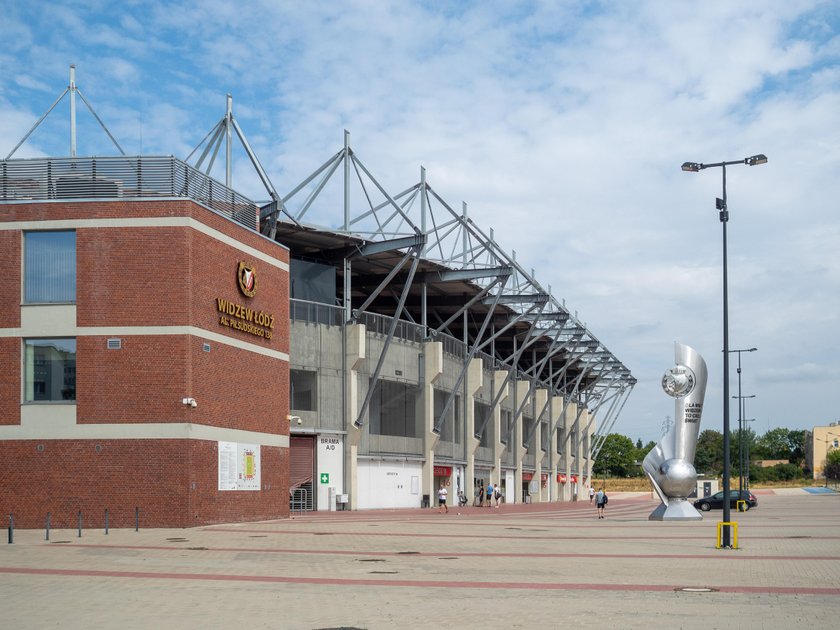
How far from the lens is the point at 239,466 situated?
125ft

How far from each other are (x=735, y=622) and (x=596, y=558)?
1049cm

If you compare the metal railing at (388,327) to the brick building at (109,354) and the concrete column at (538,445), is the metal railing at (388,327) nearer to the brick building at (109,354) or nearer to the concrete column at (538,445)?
the brick building at (109,354)

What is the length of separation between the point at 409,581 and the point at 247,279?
22.6m

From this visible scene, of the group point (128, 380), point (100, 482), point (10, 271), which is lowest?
point (100, 482)

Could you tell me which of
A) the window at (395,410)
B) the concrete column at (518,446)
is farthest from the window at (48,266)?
the concrete column at (518,446)

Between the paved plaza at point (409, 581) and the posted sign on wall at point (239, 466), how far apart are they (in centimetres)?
489

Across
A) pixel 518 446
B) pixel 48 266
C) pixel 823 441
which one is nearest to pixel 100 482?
pixel 48 266

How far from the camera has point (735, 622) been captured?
13461 millimetres

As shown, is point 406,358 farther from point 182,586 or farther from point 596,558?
point 182,586

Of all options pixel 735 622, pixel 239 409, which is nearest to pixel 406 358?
pixel 239 409

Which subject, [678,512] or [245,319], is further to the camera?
[678,512]

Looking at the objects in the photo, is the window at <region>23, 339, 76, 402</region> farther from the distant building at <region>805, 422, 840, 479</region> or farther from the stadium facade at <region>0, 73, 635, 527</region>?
the distant building at <region>805, 422, 840, 479</region>

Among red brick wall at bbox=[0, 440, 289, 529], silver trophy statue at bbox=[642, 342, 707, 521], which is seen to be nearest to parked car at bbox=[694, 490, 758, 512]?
silver trophy statue at bbox=[642, 342, 707, 521]

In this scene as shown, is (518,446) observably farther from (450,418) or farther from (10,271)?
(10,271)
